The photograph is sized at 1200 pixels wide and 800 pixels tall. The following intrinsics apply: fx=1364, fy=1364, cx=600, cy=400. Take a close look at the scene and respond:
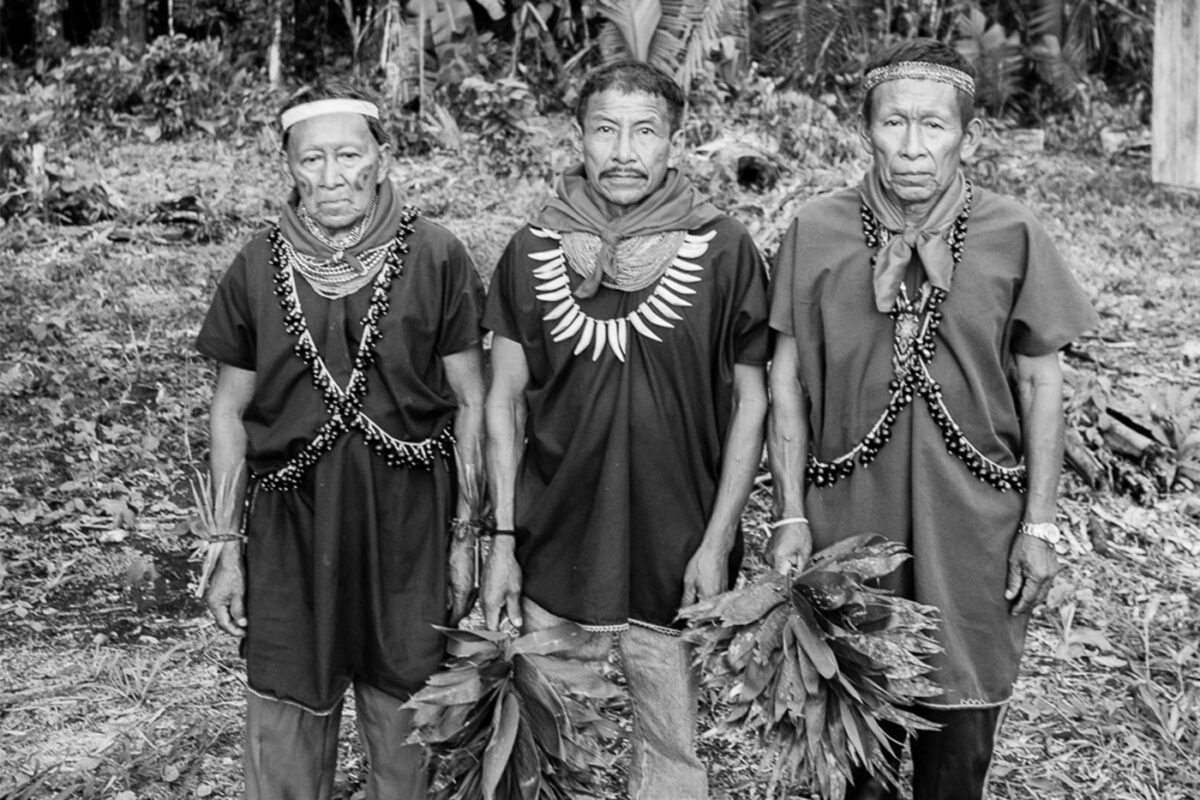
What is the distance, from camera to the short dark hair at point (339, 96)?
9.39 ft

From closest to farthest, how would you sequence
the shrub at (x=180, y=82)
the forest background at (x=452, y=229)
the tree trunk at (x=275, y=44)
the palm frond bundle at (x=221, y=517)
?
the palm frond bundle at (x=221, y=517) < the forest background at (x=452, y=229) < the shrub at (x=180, y=82) < the tree trunk at (x=275, y=44)

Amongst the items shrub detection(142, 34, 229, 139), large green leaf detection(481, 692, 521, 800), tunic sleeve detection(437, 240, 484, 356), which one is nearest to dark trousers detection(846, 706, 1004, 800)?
large green leaf detection(481, 692, 521, 800)

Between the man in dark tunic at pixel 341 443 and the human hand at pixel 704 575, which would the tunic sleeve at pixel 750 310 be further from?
the man in dark tunic at pixel 341 443

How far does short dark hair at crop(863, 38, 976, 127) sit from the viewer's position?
277cm

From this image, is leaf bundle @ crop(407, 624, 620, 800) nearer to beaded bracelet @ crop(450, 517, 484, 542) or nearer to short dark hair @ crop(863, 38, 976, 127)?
beaded bracelet @ crop(450, 517, 484, 542)

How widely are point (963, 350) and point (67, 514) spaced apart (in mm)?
3648

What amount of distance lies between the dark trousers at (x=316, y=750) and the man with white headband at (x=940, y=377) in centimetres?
92

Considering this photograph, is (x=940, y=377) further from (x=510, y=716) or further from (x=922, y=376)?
(x=510, y=716)

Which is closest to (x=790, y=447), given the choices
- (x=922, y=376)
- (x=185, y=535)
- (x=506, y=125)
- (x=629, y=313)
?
(x=922, y=376)

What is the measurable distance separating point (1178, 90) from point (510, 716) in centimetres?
889

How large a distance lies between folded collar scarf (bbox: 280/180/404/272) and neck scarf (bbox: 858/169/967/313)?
1.02m

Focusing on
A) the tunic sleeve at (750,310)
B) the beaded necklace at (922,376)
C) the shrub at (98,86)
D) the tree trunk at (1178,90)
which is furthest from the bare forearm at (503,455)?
the shrub at (98,86)

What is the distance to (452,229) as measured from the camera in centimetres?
831

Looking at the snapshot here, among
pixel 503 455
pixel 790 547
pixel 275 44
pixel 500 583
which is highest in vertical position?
pixel 275 44
